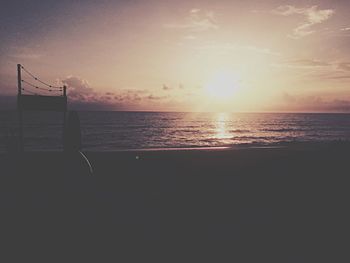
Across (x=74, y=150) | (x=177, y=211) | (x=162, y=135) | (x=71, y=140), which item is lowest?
(x=162, y=135)

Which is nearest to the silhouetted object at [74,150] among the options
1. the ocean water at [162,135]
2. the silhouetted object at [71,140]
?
the silhouetted object at [71,140]

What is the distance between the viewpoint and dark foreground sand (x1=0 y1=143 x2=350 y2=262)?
4.51 meters

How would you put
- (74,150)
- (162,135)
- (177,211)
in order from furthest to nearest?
(162,135) < (74,150) < (177,211)

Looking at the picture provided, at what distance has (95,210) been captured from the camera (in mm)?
5852

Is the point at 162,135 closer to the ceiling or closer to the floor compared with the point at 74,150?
closer to the floor

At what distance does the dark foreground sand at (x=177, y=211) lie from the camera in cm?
451

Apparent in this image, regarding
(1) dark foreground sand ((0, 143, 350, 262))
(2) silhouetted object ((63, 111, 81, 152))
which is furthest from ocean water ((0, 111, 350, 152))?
(2) silhouetted object ((63, 111, 81, 152))

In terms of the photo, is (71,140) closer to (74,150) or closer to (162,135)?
(74,150)

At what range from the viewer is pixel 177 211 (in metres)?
5.95

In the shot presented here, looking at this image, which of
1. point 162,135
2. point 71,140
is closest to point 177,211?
point 71,140

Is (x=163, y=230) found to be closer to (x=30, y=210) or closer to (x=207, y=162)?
(x=30, y=210)

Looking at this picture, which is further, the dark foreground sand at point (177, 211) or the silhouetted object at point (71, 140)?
the silhouetted object at point (71, 140)

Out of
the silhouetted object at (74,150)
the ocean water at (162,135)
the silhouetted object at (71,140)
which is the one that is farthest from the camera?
the ocean water at (162,135)

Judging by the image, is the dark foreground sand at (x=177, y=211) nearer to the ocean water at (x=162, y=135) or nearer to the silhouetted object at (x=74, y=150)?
the silhouetted object at (x=74, y=150)
